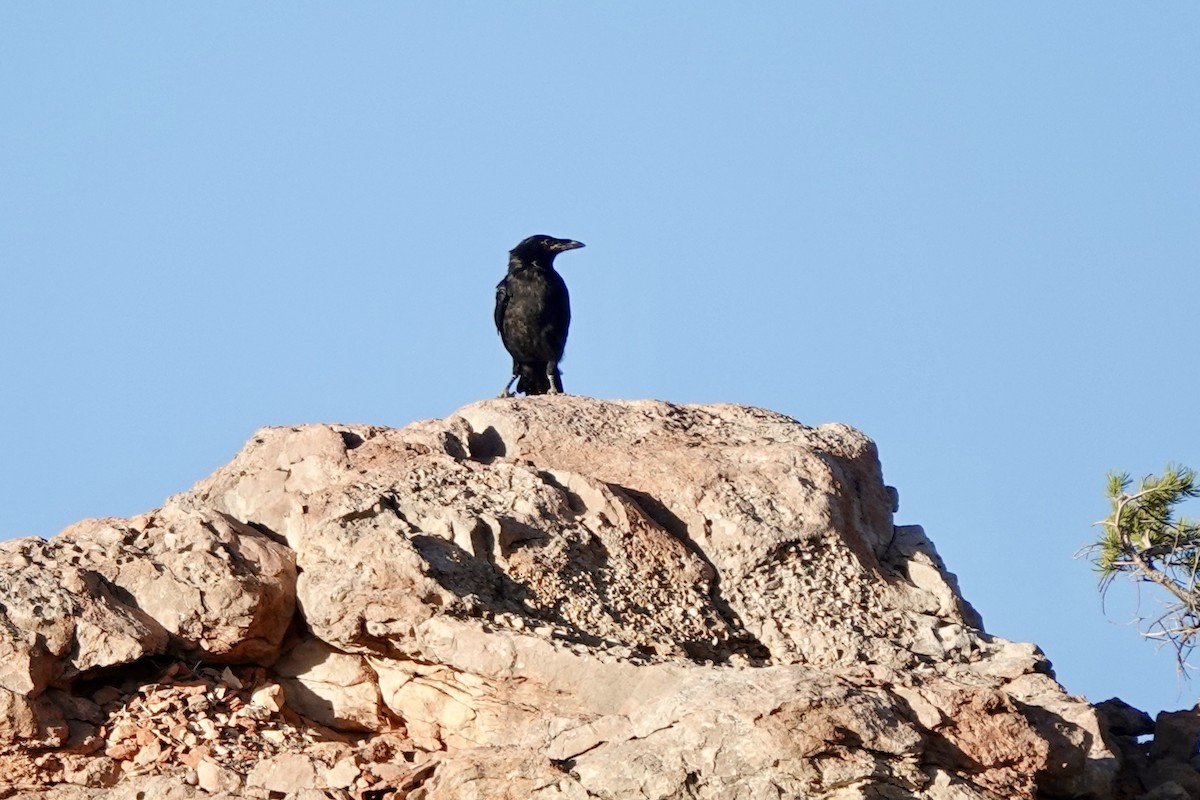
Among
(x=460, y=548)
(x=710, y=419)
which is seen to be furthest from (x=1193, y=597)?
(x=460, y=548)

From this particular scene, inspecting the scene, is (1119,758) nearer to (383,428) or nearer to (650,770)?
(650,770)

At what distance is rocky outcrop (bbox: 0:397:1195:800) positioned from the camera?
23.0ft

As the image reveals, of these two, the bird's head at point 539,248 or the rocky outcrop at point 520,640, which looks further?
the bird's head at point 539,248

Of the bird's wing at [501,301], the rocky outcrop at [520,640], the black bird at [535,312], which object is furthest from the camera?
the bird's wing at [501,301]

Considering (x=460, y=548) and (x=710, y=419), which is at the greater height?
(x=710, y=419)

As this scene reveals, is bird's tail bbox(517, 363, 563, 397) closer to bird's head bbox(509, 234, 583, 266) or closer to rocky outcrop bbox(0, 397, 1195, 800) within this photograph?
bird's head bbox(509, 234, 583, 266)

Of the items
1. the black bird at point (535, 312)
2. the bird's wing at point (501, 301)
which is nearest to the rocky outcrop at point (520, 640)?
the black bird at point (535, 312)

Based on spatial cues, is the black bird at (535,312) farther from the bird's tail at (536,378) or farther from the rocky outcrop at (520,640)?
the rocky outcrop at (520,640)

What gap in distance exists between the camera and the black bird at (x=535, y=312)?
658 inches

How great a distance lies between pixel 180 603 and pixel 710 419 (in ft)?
12.5

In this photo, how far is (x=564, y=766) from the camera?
6.98 m

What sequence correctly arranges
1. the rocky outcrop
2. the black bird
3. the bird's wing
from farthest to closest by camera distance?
the bird's wing → the black bird → the rocky outcrop

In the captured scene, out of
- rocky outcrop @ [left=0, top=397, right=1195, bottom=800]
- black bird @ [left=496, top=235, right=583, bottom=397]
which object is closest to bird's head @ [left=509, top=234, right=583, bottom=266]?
black bird @ [left=496, top=235, right=583, bottom=397]

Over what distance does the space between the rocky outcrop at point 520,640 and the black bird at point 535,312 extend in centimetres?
639
